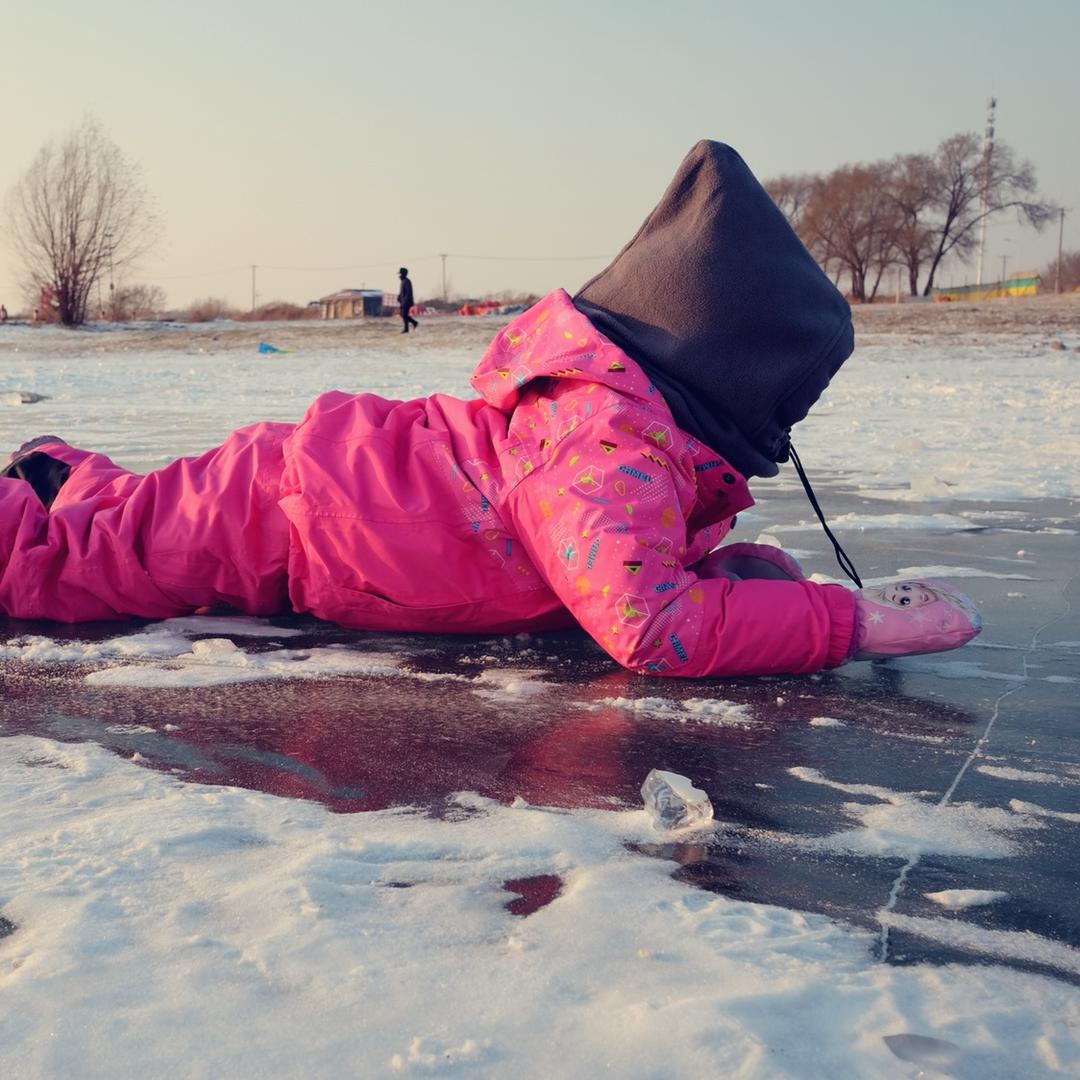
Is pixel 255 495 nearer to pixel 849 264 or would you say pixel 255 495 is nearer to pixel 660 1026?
pixel 660 1026

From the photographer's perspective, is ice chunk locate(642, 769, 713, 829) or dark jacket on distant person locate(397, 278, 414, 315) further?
dark jacket on distant person locate(397, 278, 414, 315)

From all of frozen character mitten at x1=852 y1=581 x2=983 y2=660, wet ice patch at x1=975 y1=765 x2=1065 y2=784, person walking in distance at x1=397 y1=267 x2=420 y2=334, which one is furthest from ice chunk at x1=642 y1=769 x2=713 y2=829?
person walking in distance at x1=397 y1=267 x2=420 y2=334

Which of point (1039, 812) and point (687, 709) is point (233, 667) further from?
point (1039, 812)

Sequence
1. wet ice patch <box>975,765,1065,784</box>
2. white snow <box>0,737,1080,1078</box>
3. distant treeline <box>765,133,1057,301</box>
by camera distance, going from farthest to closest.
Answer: distant treeline <box>765,133,1057,301</box>
wet ice patch <box>975,765,1065,784</box>
white snow <box>0,737,1080,1078</box>

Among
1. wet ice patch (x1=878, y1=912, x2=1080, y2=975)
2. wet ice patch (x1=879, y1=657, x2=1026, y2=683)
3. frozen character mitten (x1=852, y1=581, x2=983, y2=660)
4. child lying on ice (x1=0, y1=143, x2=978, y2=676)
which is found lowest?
wet ice patch (x1=879, y1=657, x2=1026, y2=683)

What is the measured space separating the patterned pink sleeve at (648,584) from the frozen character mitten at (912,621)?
4cm

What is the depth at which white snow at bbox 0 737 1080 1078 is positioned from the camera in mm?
910

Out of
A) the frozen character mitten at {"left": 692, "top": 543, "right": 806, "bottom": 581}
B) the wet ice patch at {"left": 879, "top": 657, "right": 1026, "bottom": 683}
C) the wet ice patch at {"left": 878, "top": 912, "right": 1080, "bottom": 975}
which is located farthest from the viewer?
the frozen character mitten at {"left": 692, "top": 543, "right": 806, "bottom": 581}

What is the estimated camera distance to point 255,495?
2.32 m

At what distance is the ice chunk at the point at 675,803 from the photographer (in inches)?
54.3

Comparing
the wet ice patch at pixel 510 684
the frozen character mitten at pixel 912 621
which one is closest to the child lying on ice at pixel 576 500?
the frozen character mitten at pixel 912 621

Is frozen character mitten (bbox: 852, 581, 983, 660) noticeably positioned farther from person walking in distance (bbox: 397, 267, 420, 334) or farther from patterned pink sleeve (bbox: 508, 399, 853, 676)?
person walking in distance (bbox: 397, 267, 420, 334)

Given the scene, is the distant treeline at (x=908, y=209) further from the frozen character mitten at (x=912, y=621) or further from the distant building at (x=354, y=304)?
the frozen character mitten at (x=912, y=621)

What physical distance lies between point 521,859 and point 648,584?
69 cm
